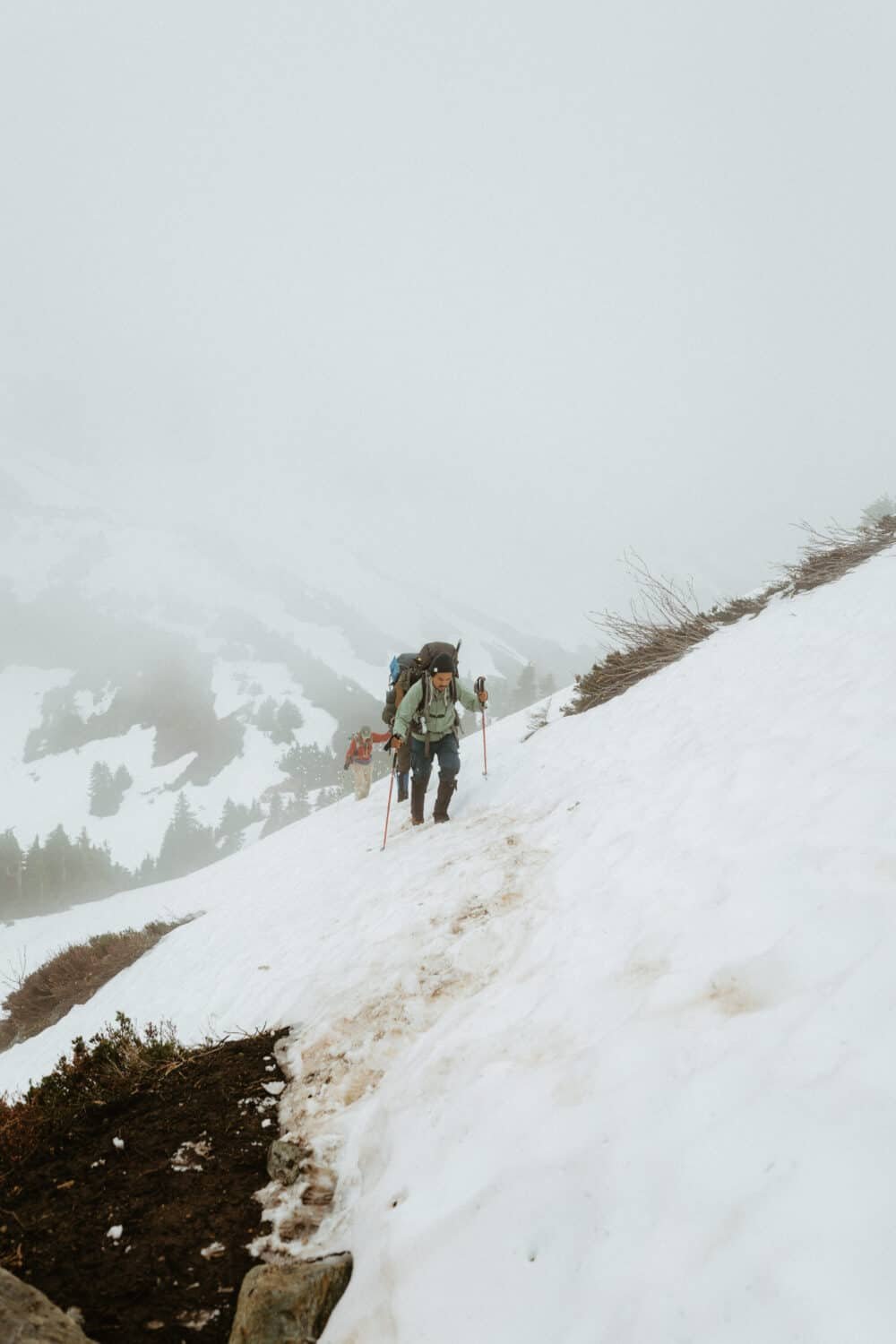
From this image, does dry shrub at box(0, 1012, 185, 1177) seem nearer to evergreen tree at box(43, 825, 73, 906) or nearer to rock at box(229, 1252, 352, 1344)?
rock at box(229, 1252, 352, 1344)

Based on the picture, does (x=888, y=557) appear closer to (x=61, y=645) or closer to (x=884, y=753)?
(x=884, y=753)

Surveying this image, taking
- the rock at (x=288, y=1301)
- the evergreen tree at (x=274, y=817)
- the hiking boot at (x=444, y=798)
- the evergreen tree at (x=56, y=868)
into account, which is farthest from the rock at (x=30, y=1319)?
the evergreen tree at (x=56, y=868)

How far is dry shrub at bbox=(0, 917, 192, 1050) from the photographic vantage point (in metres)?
12.1

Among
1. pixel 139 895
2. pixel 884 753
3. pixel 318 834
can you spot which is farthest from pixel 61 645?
pixel 884 753

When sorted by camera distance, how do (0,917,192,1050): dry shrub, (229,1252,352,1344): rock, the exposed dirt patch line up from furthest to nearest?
1. (0,917,192,1050): dry shrub
2. the exposed dirt patch
3. (229,1252,352,1344): rock

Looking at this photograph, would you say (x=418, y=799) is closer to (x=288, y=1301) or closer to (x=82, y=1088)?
(x=82, y=1088)

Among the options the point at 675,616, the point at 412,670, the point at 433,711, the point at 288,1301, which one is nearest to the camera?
the point at 288,1301

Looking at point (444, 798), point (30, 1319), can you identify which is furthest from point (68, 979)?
point (30, 1319)

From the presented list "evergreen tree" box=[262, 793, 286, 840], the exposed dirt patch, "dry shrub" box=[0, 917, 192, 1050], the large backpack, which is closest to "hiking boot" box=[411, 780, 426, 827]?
the large backpack

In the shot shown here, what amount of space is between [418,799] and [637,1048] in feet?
20.5

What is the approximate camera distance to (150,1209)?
2.87 m

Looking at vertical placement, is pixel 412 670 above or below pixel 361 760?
above

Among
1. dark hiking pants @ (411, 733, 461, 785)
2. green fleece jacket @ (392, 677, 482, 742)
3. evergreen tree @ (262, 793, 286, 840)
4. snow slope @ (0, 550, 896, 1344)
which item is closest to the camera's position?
snow slope @ (0, 550, 896, 1344)

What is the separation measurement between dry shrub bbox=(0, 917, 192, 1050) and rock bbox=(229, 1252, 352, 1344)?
10919 mm
